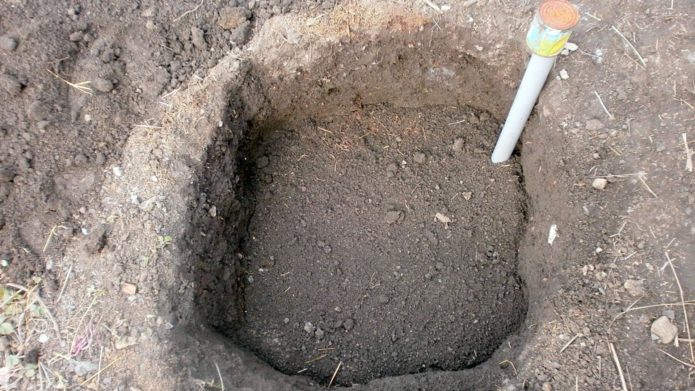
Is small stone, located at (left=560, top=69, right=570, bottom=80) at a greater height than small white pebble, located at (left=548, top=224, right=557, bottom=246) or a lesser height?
greater

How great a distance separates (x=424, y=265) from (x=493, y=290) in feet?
1.26

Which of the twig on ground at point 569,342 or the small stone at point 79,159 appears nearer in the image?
the twig on ground at point 569,342

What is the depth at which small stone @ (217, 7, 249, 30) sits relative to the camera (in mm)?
2645

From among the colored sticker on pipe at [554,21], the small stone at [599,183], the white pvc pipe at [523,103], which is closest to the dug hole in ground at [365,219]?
the small stone at [599,183]

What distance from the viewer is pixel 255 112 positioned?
279 centimetres

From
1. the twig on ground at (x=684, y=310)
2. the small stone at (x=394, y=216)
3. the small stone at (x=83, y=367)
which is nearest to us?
the twig on ground at (x=684, y=310)

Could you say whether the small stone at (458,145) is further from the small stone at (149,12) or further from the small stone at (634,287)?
the small stone at (149,12)

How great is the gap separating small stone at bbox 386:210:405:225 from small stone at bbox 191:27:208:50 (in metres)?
1.35

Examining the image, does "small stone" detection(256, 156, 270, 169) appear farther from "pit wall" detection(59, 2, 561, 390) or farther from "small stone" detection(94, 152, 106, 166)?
"small stone" detection(94, 152, 106, 166)

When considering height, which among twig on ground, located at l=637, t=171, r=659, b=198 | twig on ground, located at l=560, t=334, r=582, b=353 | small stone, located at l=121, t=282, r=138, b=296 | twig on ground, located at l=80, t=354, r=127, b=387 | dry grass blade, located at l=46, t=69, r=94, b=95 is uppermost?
dry grass blade, located at l=46, t=69, r=94, b=95

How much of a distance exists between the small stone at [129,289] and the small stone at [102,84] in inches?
40.0

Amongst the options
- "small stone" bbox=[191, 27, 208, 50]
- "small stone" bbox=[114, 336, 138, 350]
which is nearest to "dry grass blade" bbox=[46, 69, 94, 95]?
"small stone" bbox=[191, 27, 208, 50]

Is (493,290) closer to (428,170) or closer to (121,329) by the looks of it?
(428,170)

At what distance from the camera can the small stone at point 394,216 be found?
109 inches
